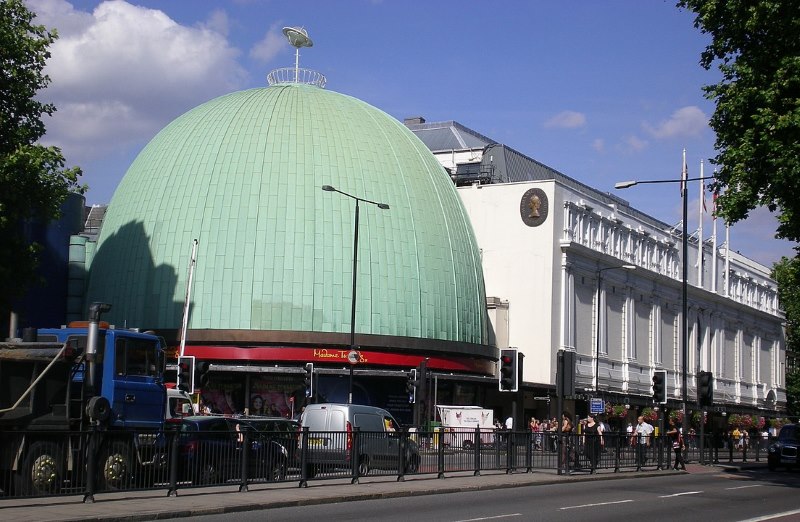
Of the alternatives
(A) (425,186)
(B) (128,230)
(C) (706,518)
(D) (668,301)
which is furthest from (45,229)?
(D) (668,301)

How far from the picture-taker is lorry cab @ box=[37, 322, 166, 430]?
25.5 m

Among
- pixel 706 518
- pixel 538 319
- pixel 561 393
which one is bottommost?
pixel 706 518

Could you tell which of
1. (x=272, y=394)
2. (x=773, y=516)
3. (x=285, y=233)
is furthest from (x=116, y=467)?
(x=285, y=233)

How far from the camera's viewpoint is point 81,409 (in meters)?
24.0

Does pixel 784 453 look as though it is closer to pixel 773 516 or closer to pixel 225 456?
pixel 773 516

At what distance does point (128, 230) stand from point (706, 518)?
48450mm

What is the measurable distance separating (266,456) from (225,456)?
5.00ft

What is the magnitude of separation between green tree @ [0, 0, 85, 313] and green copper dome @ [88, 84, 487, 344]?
20.6 metres

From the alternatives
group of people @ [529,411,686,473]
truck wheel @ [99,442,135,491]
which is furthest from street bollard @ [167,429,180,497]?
group of people @ [529,411,686,473]

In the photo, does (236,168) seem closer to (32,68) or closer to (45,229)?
(45,229)

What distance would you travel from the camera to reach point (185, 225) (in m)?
60.8

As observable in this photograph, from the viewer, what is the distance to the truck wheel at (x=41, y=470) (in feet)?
66.9

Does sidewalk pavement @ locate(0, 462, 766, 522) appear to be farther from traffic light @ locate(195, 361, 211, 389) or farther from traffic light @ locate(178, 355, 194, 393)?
traffic light @ locate(178, 355, 194, 393)

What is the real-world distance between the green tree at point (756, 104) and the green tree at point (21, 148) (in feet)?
72.1
